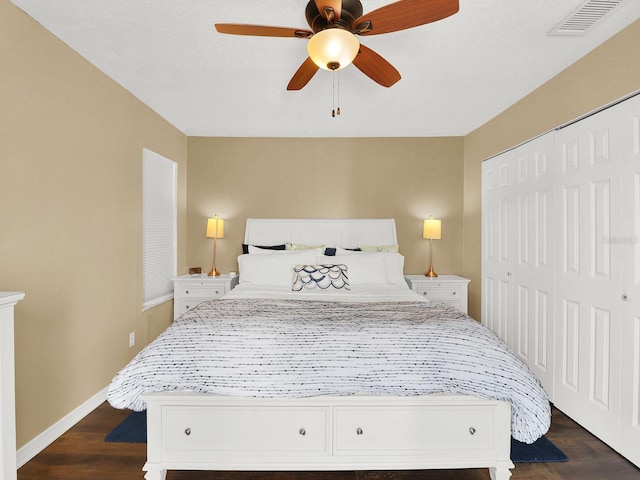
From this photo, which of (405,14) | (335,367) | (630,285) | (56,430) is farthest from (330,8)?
(56,430)

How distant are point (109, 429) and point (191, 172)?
311 cm

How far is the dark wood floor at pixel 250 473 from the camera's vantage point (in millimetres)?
2107

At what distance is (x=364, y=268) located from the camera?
12.2 ft

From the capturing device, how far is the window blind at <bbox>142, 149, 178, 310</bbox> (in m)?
3.84

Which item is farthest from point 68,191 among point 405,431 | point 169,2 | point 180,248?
point 405,431

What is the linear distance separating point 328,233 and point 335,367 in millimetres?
2800

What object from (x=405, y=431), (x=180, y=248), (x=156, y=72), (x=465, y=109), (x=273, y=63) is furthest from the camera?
(x=180, y=248)

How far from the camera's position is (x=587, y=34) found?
7.80 feet

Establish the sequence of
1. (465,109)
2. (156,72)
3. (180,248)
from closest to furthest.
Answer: (156,72), (465,109), (180,248)

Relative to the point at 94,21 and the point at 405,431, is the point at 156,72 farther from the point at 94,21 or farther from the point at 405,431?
the point at 405,431

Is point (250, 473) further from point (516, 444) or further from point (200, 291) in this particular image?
point (200, 291)

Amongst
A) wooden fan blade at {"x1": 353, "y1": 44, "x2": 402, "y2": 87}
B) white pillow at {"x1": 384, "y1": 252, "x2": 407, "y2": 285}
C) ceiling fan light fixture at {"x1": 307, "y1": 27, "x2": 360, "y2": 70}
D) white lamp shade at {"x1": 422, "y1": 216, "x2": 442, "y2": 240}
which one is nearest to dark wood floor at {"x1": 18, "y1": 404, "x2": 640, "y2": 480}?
white pillow at {"x1": 384, "y1": 252, "x2": 407, "y2": 285}

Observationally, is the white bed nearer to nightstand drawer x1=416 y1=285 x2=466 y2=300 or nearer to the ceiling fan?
the ceiling fan

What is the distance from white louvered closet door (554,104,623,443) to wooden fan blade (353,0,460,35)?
4.97ft
